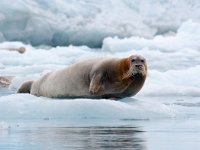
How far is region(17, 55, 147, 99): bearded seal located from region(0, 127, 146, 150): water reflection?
2339 millimetres

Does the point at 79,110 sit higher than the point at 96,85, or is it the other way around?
the point at 96,85

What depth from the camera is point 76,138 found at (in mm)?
4953

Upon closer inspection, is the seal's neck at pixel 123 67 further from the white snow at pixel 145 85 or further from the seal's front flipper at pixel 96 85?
the white snow at pixel 145 85

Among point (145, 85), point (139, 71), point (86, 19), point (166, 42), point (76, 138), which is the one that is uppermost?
point (86, 19)

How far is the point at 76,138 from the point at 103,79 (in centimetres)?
351

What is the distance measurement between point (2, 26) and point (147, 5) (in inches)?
244

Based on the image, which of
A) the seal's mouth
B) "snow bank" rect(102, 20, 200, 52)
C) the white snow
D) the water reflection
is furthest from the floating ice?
"snow bank" rect(102, 20, 200, 52)

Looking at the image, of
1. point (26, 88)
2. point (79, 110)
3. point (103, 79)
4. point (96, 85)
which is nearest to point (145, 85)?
point (26, 88)

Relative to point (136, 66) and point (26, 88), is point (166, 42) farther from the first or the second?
point (136, 66)

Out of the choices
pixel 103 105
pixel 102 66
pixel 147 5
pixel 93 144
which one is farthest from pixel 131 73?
pixel 147 5

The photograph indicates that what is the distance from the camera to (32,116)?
7.21 m

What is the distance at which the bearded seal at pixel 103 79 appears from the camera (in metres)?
8.28

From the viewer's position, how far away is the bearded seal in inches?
326

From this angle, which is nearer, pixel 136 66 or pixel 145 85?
pixel 136 66
